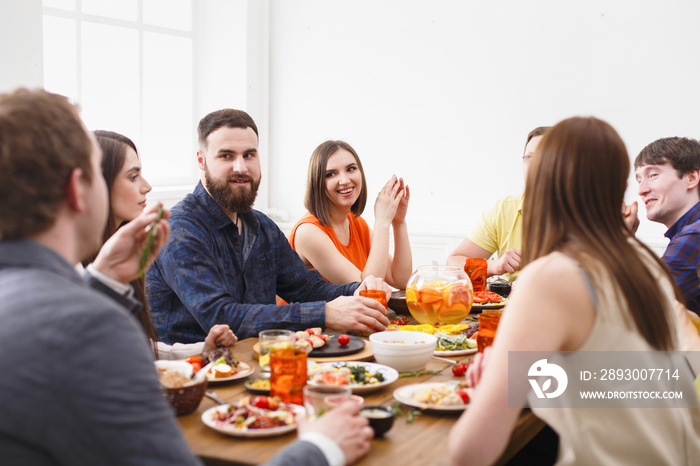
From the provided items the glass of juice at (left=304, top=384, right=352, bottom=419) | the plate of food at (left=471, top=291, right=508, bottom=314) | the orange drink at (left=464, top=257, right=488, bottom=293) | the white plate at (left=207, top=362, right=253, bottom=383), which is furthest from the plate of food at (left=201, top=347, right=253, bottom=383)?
the orange drink at (left=464, top=257, right=488, bottom=293)

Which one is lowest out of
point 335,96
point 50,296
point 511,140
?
point 50,296

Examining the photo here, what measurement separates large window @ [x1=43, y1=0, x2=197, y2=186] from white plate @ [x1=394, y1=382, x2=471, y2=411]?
12.5 ft

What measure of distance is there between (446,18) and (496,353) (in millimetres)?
4203

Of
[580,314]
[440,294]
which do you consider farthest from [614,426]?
[440,294]

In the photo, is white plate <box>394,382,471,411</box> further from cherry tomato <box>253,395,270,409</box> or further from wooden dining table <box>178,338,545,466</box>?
cherry tomato <box>253,395,270,409</box>

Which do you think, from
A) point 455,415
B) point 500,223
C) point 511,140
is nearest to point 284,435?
point 455,415

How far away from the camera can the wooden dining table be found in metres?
1.18

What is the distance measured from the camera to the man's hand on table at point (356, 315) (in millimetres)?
2082

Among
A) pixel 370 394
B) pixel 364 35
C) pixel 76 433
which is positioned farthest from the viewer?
pixel 364 35

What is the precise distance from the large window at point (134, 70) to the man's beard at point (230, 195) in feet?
8.10

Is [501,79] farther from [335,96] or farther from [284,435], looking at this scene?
[284,435]

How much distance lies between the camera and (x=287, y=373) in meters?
1.43

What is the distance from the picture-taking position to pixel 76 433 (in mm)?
885

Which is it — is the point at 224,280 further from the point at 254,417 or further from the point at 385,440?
the point at 385,440
